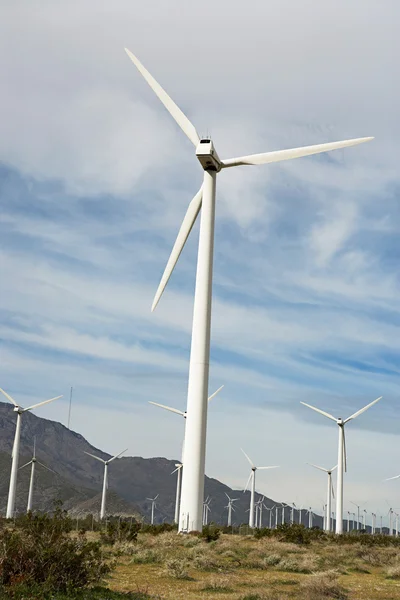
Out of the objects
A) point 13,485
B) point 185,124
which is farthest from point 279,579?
point 13,485

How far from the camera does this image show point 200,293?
44125 mm

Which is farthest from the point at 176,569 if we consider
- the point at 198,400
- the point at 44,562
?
the point at 198,400

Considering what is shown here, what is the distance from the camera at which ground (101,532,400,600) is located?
23.5 m

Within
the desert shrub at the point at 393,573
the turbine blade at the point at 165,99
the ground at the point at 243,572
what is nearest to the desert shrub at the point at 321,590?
the ground at the point at 243,572

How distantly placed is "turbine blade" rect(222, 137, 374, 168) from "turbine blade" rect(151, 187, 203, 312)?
347 cm

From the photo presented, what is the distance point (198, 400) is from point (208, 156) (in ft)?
55.0

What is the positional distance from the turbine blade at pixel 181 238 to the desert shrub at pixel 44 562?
29.9 metres

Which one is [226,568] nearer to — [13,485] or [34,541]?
[34,541]

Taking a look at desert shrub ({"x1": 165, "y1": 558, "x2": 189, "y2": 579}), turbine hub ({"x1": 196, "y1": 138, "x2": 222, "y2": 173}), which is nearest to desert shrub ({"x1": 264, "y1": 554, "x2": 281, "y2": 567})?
desert shrub ({"x1": 165, "y1": 558, "x2": 189, "y2": 579})

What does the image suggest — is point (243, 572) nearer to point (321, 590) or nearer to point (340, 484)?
point (321, 590)

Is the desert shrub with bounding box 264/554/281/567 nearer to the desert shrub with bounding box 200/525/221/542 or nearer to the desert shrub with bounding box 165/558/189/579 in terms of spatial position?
the desert shrub with bounding box 165/558/189/579

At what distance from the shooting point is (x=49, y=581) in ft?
60.5

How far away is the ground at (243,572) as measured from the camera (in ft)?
77.2

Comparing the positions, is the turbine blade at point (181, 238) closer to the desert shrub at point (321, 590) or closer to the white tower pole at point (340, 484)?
the desert shrub at point (321, 590)
